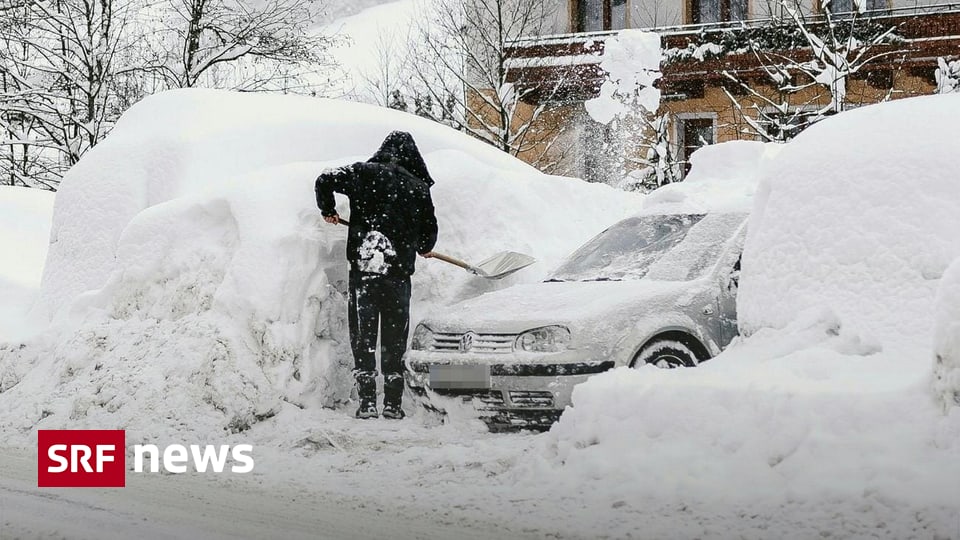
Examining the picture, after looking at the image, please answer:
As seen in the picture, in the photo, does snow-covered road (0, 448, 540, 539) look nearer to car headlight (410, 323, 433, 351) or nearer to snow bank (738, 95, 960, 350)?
car headlight (410, 323, 433, 351)

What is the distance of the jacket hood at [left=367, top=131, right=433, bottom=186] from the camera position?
27.6ft

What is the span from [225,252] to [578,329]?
9.87 feet

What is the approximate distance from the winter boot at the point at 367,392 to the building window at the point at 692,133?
727 inches

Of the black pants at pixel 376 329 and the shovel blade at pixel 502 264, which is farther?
the shovel blade at pixel 502 264

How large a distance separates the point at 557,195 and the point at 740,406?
5150mm

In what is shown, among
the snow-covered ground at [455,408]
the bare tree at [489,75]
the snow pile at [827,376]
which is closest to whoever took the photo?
the snow pile at [827,376]

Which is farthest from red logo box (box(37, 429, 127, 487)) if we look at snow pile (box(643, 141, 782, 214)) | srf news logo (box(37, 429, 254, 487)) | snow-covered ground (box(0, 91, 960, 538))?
snow pile (box(643, 141, 782, 214))

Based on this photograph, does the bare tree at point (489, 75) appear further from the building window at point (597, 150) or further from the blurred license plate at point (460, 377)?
the blurred license plate at point (460, 377)

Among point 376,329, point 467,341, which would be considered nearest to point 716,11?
point 376,329

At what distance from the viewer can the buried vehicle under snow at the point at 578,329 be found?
6785 millimetres

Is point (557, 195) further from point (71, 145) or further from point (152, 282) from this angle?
point (71, 145)

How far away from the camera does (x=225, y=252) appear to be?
844 centimetres

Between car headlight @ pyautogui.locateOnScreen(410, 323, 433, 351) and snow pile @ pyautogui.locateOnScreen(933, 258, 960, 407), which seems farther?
car headlight @ pyautogui.locateOnScreen(410, 323, 433, 351)

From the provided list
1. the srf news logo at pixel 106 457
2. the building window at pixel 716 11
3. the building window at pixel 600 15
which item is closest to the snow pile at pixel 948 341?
the srf news logo at pixel 106 457
